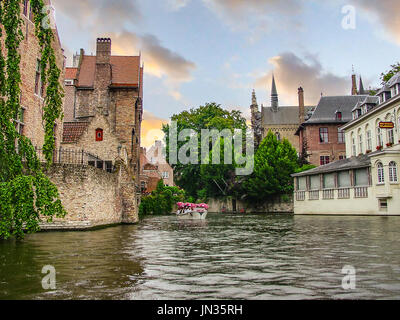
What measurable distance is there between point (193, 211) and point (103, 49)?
1676cm

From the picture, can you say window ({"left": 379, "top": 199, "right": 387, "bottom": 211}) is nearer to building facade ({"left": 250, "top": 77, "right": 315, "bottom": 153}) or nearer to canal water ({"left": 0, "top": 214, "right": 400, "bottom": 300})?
canal water ({"left": 0, "top": 214, "right": 400, "bottom": 300})

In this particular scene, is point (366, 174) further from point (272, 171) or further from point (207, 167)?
point (207, 167)

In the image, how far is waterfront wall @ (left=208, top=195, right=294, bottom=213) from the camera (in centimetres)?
5069

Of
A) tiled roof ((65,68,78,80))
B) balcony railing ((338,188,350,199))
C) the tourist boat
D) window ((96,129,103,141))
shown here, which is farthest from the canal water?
tiled roof ((65,68,78,80))

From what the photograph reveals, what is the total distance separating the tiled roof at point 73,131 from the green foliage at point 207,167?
30.2 m

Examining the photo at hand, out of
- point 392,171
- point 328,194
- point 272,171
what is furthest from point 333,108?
point 392,171

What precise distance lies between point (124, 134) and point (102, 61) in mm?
7010

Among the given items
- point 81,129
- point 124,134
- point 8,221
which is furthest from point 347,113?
point 8,221

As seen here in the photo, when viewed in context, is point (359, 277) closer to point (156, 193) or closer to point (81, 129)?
point (81, 129)

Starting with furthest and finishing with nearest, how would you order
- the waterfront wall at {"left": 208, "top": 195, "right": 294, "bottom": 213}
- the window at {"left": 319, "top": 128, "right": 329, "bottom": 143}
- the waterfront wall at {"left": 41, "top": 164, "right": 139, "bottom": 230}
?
1. the window at {"left": 319, "top": 128, "right": 329, "bottom": 143}
2. the waterfront wall at {"left": 208, "top": 195, "right": 294, "bottom": 213}
3. the waterfront wall at {"left": 41, "top": 164, "right": 139, "bottom": 230}

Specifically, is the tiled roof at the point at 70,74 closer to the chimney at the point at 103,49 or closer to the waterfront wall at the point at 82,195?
the chimney at the point at 103,49

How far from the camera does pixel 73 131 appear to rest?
27922 millimetres

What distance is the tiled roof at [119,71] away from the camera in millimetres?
35500

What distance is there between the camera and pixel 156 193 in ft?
164
